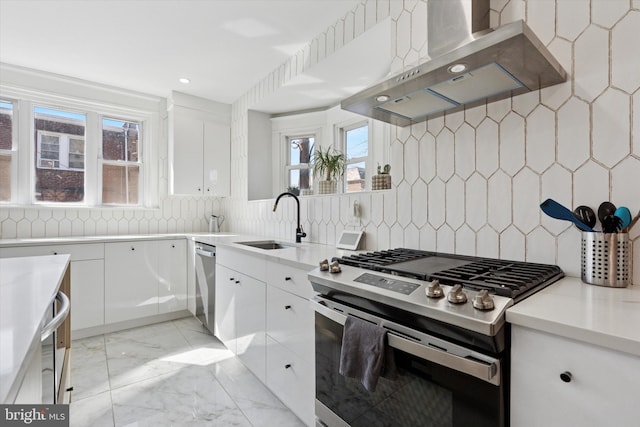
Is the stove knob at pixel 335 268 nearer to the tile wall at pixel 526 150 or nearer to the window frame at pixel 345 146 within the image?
the tile wall at pixel 526 150

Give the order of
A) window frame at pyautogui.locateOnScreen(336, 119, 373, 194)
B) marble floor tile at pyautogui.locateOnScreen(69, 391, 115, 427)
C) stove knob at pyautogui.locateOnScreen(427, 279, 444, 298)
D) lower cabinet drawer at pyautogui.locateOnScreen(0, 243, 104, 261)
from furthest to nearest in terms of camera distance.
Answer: window frame at pyautogui.locateOnScreen(336, 119, 373, 194)
lower cabinet drawer at pyautogui.locateOnScreen(0, 243, 104, 261)
marble floor tile at pyautogui.locateOnScreen(69, 391, 115, 427)
stove knob at pyautogui.locateOnScreen(427, 279, 444, 298)

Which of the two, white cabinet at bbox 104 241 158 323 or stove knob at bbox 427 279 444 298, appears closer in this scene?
stove knob at bbox 427 279 444 298

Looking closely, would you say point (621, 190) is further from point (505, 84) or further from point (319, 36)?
point (319, 36)

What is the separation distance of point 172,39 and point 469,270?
8.83 ft

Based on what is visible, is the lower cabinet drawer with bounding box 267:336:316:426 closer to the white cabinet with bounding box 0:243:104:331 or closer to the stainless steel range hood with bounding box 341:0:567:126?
the stainless steel range hood with bounding box 341:0:567:126

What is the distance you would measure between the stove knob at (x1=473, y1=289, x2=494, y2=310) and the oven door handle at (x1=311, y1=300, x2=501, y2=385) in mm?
129

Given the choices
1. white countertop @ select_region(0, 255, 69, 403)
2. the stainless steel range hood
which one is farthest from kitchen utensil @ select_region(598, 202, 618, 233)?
white countertop @ select_region(0, 255, 69, 403)

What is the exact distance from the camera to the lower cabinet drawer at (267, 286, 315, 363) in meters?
1.52

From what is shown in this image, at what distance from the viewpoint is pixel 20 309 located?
82 centimetres

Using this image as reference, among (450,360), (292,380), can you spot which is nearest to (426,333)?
(450,360)

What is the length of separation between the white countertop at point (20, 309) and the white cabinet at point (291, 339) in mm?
965

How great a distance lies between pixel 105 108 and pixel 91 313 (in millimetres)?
2199

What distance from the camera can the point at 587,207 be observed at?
42.8 inches

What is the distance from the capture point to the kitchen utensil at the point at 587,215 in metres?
1.06
